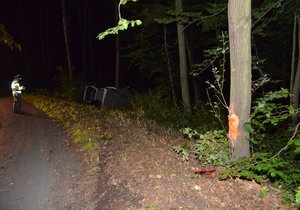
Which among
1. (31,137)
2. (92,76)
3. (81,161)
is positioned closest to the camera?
(81,161)

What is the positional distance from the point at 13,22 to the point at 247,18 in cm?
5150

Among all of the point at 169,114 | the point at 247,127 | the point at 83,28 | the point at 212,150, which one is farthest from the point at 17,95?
the point at 83,28

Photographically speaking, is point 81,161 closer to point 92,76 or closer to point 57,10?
point 92,76

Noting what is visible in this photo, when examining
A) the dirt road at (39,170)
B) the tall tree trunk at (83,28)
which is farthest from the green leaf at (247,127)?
the tall tree trunk at (83,28)

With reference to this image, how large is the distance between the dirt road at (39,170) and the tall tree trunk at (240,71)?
3333mm

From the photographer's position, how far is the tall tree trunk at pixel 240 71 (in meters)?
6.39

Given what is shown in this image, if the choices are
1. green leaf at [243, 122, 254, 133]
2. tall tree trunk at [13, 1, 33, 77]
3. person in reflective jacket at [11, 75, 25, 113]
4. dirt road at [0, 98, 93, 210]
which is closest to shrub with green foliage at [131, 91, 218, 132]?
dirt road at [0, 98, 93, 210]

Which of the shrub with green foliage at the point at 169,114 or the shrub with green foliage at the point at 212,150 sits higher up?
the shrub with green foliage at the point at 212,150

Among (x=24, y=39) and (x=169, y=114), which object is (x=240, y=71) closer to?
(x=169, y=114)

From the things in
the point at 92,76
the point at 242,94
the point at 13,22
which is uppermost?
the point at 13,22

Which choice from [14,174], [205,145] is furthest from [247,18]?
[14,174]

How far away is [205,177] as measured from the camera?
6.95m

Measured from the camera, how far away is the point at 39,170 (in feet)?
32.0

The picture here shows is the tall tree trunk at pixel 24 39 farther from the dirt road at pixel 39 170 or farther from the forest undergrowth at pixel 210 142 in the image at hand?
the dirt road at pixel 39 170
